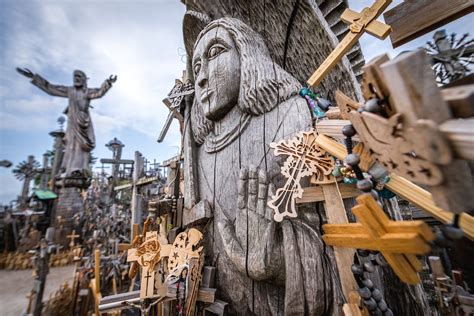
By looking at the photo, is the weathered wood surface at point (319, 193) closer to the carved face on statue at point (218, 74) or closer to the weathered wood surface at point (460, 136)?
the weathered wood surface at point (460, 136)

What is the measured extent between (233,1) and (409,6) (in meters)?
0.99

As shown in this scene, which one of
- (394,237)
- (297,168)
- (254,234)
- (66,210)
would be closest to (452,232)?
(394,237)

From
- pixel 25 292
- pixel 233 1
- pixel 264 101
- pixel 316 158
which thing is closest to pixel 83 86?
pixel 25 292

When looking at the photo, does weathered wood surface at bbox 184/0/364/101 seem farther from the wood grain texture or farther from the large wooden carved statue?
the wood grain texture

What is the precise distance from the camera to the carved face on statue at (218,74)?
3.92 ft

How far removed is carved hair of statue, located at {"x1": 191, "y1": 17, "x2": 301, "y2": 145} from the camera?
3.67 feet

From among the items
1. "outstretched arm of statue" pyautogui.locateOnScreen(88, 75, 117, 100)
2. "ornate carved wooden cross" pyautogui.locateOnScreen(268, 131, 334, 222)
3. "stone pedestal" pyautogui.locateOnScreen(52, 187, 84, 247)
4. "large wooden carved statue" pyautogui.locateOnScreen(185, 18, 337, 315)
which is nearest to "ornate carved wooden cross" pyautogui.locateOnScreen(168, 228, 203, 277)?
"large wooden carved statue" pyautogui.locateOnScreen(185, 18, 337, 315)

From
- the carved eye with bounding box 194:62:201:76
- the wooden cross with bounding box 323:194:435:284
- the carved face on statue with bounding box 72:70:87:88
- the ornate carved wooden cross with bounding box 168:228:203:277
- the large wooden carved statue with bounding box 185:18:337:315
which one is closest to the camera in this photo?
the wooden cross with bounding box 323:194:435:284

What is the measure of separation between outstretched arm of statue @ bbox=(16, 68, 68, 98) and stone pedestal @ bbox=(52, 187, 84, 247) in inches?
102

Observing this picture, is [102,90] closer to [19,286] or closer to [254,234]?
[19,286]

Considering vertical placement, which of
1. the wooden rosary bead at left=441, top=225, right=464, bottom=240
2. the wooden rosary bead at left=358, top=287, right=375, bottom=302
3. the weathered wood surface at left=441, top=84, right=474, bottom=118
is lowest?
the wooden rosary bead at left=358, top=287, right=375, bottom=302

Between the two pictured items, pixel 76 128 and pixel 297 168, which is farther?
pixel 76 128

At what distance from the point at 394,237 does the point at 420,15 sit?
1.05 meters

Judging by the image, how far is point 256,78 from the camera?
44.6 inches
